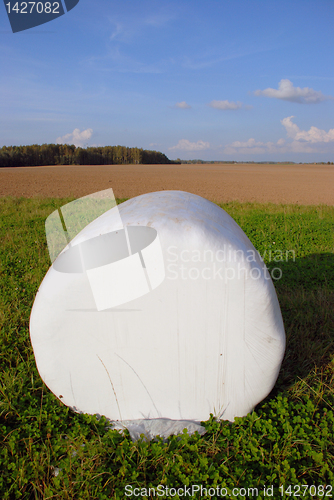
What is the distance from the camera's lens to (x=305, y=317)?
12.1 feet

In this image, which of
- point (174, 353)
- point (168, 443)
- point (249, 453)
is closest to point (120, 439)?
point (168, 443)

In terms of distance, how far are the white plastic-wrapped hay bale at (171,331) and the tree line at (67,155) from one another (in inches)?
2526

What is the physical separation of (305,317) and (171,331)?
2369 mm

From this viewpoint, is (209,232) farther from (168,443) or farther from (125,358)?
(168,443)

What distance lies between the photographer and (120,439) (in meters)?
2.15

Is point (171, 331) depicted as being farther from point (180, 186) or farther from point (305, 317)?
point (180, 186)

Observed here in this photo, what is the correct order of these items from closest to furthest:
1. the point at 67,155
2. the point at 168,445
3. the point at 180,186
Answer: the point at 168,445
the point at 180,186
the point at 67,155

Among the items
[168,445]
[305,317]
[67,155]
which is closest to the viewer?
[168,445]

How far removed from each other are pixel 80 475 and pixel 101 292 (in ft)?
3.84

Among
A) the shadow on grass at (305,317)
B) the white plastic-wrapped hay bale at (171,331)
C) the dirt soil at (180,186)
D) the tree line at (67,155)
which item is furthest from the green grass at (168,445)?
the tree line at (67,155)

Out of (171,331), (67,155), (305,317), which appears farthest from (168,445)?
(67,155)

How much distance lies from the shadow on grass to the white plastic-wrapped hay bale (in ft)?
2.75

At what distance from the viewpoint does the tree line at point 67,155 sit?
58656 millimetres

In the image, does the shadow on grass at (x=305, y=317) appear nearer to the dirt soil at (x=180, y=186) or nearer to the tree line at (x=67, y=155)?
the dirt soil at (x=180, y=186)
